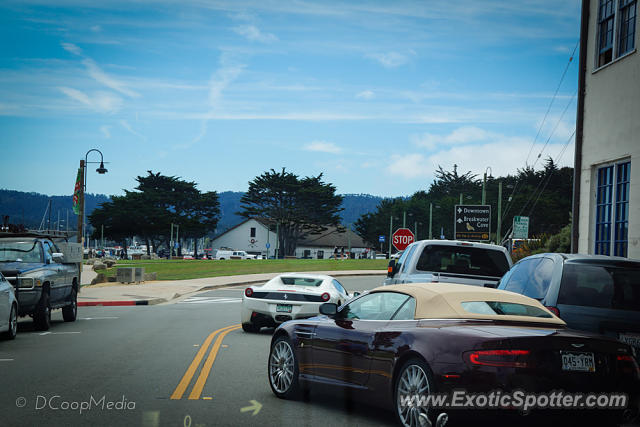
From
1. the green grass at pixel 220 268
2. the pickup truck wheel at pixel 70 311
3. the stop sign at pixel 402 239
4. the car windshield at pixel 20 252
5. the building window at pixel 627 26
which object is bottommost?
the green grass at pixel 220 268

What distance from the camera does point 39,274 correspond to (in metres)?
16.1

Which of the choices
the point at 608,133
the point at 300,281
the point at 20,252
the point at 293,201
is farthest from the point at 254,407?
the point at 293,201

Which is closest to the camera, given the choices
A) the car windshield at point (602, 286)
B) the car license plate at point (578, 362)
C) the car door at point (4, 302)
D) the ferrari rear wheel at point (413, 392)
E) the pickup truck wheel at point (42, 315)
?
the car license plate at point (578, 362)

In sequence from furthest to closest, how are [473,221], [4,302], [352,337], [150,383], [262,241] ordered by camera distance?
1. [262,241]
2. [473,221]
3. [4,302]
4. [150,383]
5. [352,337]

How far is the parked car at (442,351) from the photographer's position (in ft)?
20.2

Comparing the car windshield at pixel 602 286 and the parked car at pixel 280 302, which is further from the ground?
the car windshield at pixel 602 286

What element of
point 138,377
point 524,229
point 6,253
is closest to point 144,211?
point 524,229

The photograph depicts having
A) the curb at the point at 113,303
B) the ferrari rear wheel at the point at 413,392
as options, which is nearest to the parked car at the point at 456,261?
the ferrari rear wheel at the point at 413,392

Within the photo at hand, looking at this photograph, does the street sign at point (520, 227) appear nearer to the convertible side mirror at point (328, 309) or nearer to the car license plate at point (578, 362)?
the convertible side mirror at point (328, 309)

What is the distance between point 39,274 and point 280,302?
519 centimetres

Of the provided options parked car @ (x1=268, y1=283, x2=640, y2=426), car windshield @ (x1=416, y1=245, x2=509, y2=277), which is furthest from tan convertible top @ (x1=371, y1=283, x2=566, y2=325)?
car windshield @ (x1=416, y1=245, x2=509, y2=277)

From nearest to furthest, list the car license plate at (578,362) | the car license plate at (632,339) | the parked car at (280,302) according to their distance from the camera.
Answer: the car license plate at (578,362) → the car license plate at (632,339) → the parked car at (280,302)

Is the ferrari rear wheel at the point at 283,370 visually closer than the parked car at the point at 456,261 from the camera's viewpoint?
Yes

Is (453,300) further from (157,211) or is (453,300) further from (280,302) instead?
(157,211)
